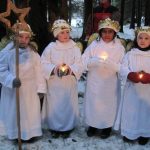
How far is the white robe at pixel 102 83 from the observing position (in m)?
6.12

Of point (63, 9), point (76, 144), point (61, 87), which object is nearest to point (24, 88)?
point (61, 87)

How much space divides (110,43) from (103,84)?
0.66 meters

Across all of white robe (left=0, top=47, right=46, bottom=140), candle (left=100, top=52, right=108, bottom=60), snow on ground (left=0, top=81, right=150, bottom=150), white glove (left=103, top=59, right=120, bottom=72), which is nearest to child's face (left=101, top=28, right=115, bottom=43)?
candle (left=100, top=52, right=108, bottom=60)

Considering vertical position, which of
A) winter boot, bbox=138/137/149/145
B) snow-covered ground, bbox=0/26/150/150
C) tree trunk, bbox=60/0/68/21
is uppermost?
tree trunk, bbox=60/0/68/21

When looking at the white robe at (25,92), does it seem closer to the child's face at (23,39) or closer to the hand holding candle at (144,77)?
the child's face at (23,39)

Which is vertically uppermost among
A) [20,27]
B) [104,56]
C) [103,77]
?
[20,27]

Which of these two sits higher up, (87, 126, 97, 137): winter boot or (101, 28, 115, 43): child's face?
(101, 28, 115, 43): child's face

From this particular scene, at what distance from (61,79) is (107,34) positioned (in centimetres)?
101

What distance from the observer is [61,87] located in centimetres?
617

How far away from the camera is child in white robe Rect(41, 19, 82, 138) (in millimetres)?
6059

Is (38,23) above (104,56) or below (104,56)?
above

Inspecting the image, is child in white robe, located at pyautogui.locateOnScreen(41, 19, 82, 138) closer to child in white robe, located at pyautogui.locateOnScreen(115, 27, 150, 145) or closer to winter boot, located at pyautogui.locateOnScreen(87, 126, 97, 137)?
winter boot, located at pyautogui.locateOnScreen(87, 126, 97, 137)

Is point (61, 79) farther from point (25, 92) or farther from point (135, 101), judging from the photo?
point (135, 101)

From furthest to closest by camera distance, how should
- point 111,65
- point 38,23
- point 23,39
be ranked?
point 38,23 → point 111,65 → point 23,39
